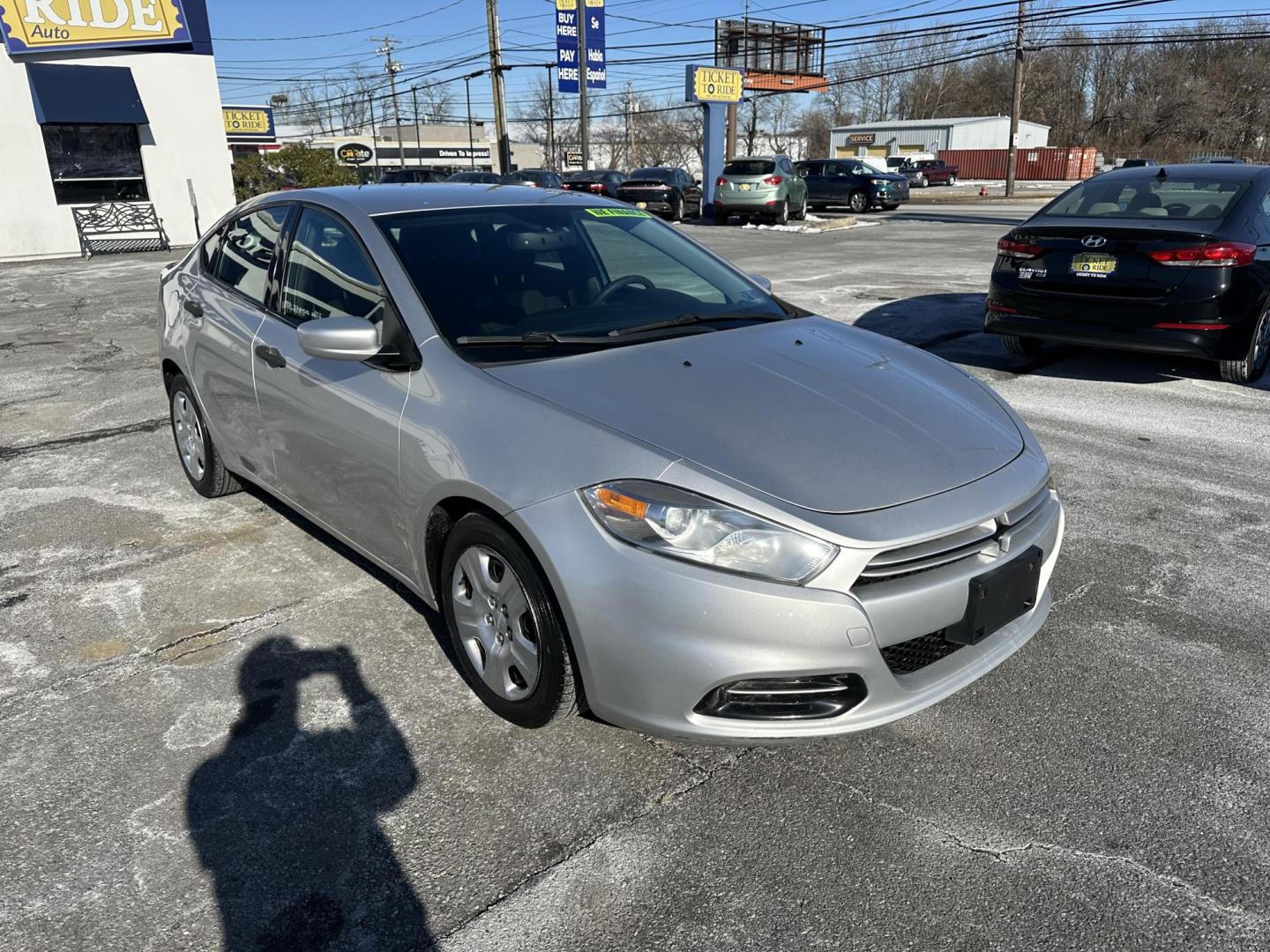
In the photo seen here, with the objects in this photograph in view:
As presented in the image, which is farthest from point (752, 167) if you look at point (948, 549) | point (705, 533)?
point (705, 533)

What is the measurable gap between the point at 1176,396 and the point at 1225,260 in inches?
40.3

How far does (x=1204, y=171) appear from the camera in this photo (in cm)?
716

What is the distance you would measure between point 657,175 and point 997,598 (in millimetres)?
25908

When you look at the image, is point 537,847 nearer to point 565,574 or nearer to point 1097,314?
point 565,574

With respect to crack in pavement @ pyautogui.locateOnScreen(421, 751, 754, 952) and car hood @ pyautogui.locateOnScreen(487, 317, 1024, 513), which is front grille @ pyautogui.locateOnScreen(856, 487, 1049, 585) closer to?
car hood @ pyautogui.locateOnScreen(487, 317, 1024, 513)

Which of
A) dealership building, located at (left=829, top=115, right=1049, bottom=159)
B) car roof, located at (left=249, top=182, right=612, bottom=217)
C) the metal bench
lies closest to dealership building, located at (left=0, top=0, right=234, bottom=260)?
the metal bench

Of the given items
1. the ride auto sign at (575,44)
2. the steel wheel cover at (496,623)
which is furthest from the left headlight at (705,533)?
the ride auto sign at (575,44)

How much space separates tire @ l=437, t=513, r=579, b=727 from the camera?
2.62 metres

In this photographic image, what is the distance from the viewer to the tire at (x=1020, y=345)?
26.4 feet

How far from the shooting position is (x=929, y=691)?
8.29 ft

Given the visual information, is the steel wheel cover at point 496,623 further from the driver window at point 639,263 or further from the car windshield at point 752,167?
the car windshield at point 752,167

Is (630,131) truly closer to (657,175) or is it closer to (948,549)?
(657,175)

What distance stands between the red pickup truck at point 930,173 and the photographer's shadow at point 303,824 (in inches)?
2286

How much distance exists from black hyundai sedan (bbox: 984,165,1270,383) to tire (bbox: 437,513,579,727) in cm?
548
